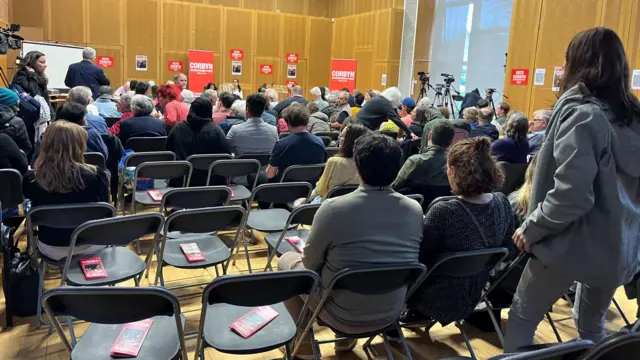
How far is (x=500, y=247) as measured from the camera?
2400mm

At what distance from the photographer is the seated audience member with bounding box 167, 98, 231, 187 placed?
4754 millimetres

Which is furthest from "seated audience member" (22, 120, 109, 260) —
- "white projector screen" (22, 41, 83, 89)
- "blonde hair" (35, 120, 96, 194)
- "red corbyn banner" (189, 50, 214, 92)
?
"red corbyn banner" (189, 50, 214, 92)

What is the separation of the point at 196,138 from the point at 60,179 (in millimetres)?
1973

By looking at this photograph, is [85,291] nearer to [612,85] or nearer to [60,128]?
[60,128]

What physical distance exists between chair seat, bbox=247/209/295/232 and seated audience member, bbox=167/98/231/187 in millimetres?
1017

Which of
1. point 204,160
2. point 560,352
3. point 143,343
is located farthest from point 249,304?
point 204,160

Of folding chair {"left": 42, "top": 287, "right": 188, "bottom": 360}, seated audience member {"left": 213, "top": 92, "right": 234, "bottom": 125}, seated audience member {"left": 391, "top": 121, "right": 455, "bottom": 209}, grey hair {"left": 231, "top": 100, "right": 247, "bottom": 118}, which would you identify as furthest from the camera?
seated audience member {"left": 213, "top": 92, "right": 234, "bottom": 125}

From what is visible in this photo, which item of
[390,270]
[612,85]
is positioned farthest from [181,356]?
[612,85]

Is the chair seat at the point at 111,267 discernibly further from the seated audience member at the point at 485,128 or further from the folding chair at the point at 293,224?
the seated audience member at the point at 485,128

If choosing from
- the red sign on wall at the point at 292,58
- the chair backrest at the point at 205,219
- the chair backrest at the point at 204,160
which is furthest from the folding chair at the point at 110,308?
the red sign on wall at the point at 292,58

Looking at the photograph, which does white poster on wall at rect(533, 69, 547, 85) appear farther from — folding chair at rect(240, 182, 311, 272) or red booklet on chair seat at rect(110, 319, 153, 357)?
red booklet on chair seat at rect(110, 319, 153, 357)

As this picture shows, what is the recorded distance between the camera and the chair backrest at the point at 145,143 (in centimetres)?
537

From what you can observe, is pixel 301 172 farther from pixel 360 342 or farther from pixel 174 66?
pixel 174 66

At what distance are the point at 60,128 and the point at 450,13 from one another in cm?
1189
